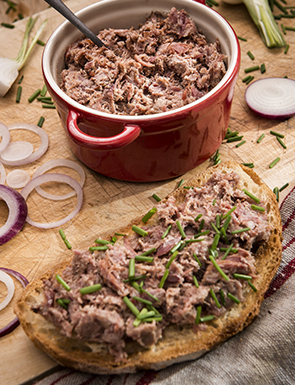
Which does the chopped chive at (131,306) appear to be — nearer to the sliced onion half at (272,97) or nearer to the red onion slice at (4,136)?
the red onion slice at (4,136)

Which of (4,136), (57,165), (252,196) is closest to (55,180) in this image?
(57,165)

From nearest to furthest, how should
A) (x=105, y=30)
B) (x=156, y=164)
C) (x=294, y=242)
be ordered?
1. (x=294, y=242)
2. (x=156, y=164)
3. (x=105, y=30)

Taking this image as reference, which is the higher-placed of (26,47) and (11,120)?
(26,47)

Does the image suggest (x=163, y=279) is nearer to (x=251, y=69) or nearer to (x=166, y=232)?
(x=166, y=232)

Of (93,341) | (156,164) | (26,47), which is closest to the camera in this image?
(93,341)

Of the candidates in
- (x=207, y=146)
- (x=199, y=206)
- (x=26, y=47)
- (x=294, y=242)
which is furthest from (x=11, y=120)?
(x=294, y=242)

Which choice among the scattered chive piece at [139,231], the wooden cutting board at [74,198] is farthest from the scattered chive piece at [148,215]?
the wooden cutting board at [74,198]

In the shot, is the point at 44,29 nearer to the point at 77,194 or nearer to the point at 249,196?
the point at 77,194
